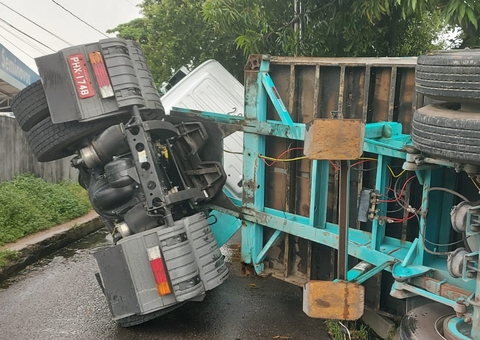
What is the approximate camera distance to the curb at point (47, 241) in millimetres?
5676

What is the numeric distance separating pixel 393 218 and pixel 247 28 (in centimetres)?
490

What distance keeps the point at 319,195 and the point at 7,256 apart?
3918 millimetres

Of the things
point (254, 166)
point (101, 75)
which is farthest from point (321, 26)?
point (101, 75)

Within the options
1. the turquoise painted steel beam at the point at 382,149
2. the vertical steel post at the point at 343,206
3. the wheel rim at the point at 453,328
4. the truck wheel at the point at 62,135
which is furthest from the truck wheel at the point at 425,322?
the truck wheel at the point at 62,135

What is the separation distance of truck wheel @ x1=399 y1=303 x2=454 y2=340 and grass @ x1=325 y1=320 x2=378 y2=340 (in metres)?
0.90

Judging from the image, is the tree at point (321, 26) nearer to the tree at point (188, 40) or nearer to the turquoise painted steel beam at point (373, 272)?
the tree at point (188, 40)

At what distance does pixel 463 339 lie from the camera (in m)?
2.35

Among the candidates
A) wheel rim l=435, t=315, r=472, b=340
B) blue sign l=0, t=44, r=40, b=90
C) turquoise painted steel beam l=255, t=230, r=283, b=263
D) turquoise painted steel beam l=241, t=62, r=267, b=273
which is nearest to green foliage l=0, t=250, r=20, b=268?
turquoise painted steel beam l=241, t=62, r=267, b=273

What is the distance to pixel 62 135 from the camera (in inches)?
162

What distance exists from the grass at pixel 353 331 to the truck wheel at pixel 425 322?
2.96 feet

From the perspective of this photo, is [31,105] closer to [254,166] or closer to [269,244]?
[254,166]

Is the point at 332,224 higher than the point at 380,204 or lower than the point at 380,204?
lower

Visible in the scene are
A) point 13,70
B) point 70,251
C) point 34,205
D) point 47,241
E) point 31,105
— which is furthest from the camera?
point 13,70

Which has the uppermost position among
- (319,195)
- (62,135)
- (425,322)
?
(62,135)
